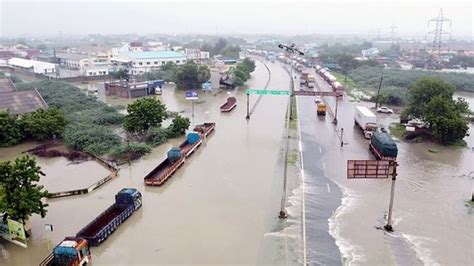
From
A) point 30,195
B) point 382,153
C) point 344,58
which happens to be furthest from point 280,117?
point 344,58

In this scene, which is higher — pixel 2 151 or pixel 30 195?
pixel 30 195

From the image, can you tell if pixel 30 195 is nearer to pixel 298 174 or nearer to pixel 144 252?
pixel 144 252

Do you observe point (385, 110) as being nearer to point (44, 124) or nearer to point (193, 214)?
point (193, 214)

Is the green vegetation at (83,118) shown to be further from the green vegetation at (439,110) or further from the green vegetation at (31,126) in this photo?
the green vegetation at (439,110)

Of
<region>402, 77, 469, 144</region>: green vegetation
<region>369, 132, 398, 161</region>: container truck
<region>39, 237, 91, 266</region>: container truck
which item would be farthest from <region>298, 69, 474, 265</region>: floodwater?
<region>39, 237, 91, 266</region>: container truck

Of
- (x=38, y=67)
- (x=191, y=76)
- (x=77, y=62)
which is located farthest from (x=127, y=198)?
(x=77, y=62)
